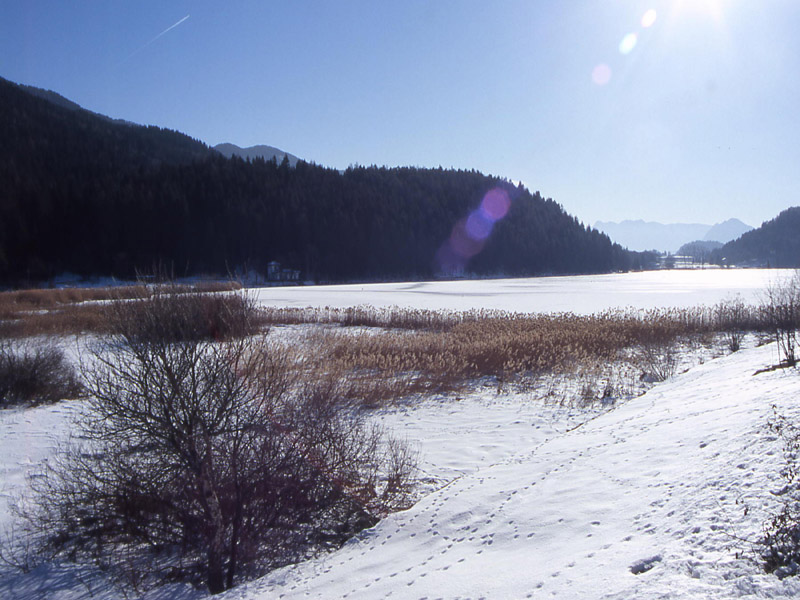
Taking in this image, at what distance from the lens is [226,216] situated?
3501 inches

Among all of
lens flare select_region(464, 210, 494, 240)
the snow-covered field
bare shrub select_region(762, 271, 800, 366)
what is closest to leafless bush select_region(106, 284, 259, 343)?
the snow-covered field

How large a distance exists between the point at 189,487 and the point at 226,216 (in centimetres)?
9043

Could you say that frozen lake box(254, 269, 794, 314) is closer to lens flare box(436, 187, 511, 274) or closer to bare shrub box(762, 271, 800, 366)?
bare shrub box(762, 271, 800, 366)

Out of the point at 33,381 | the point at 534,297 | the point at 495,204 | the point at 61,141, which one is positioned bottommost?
the point at 33,381

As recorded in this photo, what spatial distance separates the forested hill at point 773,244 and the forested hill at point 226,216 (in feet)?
253

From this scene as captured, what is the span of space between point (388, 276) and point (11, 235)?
62799 mm

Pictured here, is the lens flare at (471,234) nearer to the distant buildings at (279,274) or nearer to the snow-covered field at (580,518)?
the distant buildings at (279,274)

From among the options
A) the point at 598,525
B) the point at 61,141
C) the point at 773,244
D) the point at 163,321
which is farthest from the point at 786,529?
the point at 773,244

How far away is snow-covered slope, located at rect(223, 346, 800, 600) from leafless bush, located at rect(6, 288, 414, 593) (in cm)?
54

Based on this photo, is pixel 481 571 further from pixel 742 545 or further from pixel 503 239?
pixel 503 239

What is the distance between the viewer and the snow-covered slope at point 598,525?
10.0 feet

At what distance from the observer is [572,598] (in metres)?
2.93

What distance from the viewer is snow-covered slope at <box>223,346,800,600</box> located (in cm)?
305

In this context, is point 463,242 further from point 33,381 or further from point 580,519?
point 580,519
